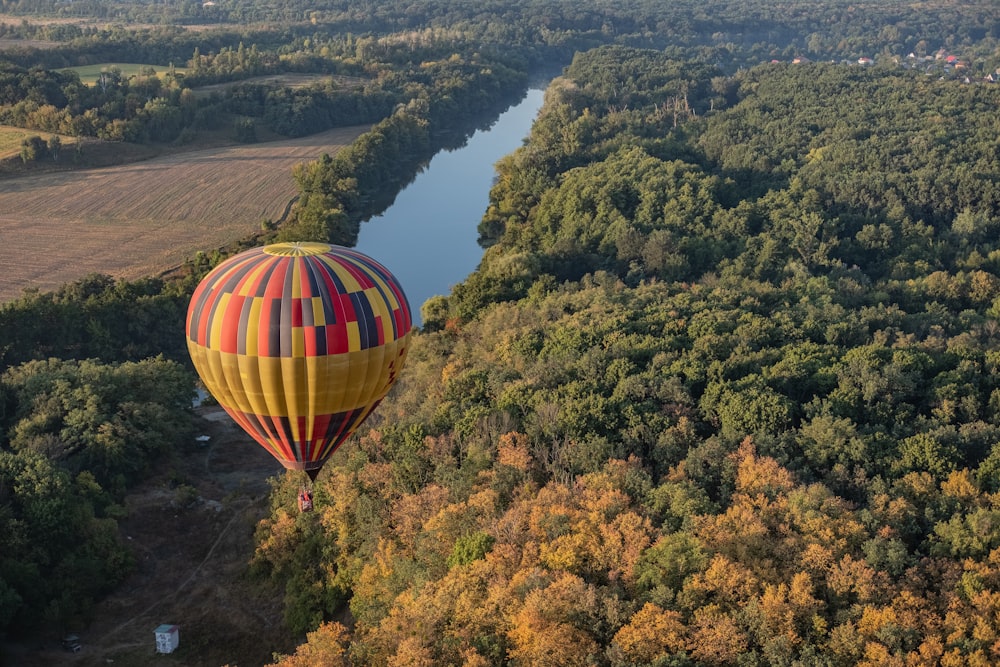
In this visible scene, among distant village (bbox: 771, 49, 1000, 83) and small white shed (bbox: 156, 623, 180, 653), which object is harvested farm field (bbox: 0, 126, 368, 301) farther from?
distant village (bbox: 771, 49, 1000, 83)

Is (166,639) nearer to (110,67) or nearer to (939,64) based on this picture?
(110,67)

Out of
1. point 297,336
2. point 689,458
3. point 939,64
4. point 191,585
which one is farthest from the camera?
point 939,64

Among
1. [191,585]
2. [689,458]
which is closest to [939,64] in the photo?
[689,458]

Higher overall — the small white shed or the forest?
the forest

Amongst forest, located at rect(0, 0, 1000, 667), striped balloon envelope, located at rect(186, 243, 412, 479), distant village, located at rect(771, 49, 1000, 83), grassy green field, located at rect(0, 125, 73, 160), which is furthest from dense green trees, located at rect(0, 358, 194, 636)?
distant village, located at rect(771, 49, 1000, 83)

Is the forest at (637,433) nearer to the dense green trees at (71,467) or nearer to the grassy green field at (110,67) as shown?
the dense green trees at (71,467)

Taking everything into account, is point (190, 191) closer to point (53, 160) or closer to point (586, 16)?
point (53, 160)
